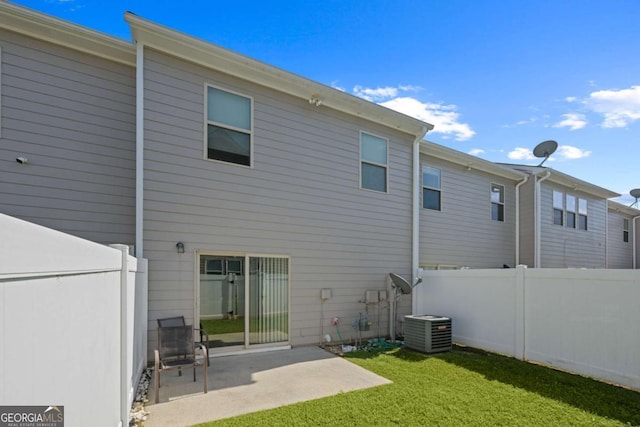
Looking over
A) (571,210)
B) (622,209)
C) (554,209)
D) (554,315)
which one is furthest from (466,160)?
(622,209)

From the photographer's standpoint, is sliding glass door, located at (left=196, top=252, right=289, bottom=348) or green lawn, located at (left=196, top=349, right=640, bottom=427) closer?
green lawn, located at (left=196, top=349, right=640, bottom=427)

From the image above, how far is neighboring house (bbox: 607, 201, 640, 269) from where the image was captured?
1609cm

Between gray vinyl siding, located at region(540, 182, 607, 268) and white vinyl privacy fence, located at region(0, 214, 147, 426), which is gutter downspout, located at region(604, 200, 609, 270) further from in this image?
white vinyl privacy fence, located at region(0, 214, 147, 426)

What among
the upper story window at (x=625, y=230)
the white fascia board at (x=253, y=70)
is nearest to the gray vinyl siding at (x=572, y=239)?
the upper story window at (x=625, y=230)

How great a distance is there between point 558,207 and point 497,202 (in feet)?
11.0

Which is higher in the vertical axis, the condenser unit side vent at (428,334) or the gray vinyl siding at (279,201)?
the gray vinyl siding at (279,201)

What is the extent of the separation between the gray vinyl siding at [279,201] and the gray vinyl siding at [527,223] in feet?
18.7

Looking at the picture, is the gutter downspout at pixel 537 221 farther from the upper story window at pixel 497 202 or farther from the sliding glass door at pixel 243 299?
the sliding glass door at pixel 243 299

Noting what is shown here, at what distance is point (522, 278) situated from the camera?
635 cm

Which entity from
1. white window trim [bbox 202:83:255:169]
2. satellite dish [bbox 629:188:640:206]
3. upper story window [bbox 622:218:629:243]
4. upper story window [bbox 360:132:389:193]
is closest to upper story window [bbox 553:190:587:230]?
upper story window [bbox 622:218:629:243]

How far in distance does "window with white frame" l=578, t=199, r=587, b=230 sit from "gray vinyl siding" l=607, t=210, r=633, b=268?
9.66ft

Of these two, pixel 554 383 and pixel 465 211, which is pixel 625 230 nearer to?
pixel 465 211

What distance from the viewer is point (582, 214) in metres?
14.1

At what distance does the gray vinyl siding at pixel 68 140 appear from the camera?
16.6ft
